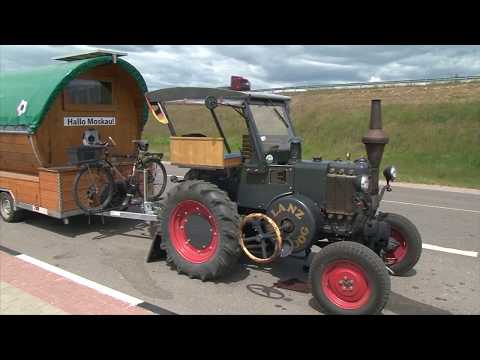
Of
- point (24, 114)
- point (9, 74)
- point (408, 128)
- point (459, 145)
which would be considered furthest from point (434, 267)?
point (408, 128)

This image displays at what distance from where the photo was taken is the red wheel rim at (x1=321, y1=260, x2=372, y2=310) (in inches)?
161

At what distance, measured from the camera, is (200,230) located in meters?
5.16

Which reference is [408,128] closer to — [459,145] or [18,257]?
[459,145]

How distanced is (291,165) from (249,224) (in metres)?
0.84

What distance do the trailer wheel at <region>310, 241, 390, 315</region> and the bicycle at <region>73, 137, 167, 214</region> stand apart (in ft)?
12.6

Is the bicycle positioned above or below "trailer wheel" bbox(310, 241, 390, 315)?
above

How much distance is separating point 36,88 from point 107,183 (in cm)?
195

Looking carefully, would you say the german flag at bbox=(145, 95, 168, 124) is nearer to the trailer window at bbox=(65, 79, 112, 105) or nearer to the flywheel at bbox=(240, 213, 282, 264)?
the flywheel at bbox=(240, 213, 282, 264)

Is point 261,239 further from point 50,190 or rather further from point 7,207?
point 7,207

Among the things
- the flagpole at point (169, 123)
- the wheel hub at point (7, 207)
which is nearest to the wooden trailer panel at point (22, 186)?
the wheel hub at point (7, 207)

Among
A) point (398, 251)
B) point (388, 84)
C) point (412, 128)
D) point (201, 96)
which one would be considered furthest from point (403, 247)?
point (388, 84)

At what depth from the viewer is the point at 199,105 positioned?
5.29 m

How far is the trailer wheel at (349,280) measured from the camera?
3.96 meters

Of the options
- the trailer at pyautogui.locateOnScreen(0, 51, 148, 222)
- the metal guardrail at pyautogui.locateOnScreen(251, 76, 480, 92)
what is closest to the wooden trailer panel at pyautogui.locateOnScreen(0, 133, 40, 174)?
the trailer at pyautogui.locateOnScreen(0, 51, 148, 222)
